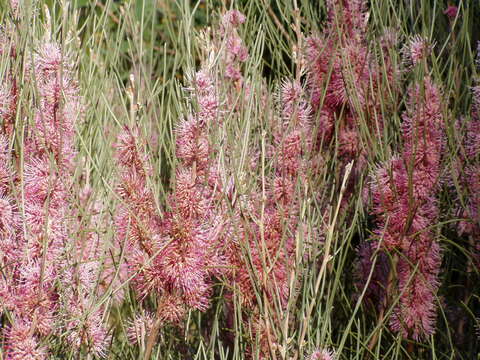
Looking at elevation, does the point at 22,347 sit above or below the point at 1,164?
below

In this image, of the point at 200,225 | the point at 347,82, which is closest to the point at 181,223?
the point at 200,225

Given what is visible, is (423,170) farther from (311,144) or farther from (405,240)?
(311,144)

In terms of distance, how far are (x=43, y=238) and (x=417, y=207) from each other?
0.62 meters

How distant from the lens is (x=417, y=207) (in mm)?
1322

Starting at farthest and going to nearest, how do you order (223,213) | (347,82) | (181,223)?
(347,82)
(223,213)
(181,223)

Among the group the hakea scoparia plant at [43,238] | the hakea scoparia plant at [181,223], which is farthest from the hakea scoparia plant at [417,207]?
the hakea scoparia plant at [43,238]

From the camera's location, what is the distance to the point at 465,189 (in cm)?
155

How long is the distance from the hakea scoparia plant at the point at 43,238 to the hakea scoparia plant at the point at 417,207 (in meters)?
0.51

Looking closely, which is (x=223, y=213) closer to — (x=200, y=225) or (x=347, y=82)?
(x=200, y=225)

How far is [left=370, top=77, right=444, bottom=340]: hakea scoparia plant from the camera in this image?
1317mm

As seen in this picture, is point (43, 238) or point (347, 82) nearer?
point (43, 238)

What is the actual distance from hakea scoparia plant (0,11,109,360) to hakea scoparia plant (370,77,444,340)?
0.51 m

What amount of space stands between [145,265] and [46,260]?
168 millimetres

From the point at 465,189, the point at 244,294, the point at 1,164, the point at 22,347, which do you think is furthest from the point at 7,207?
the point at 465,189
